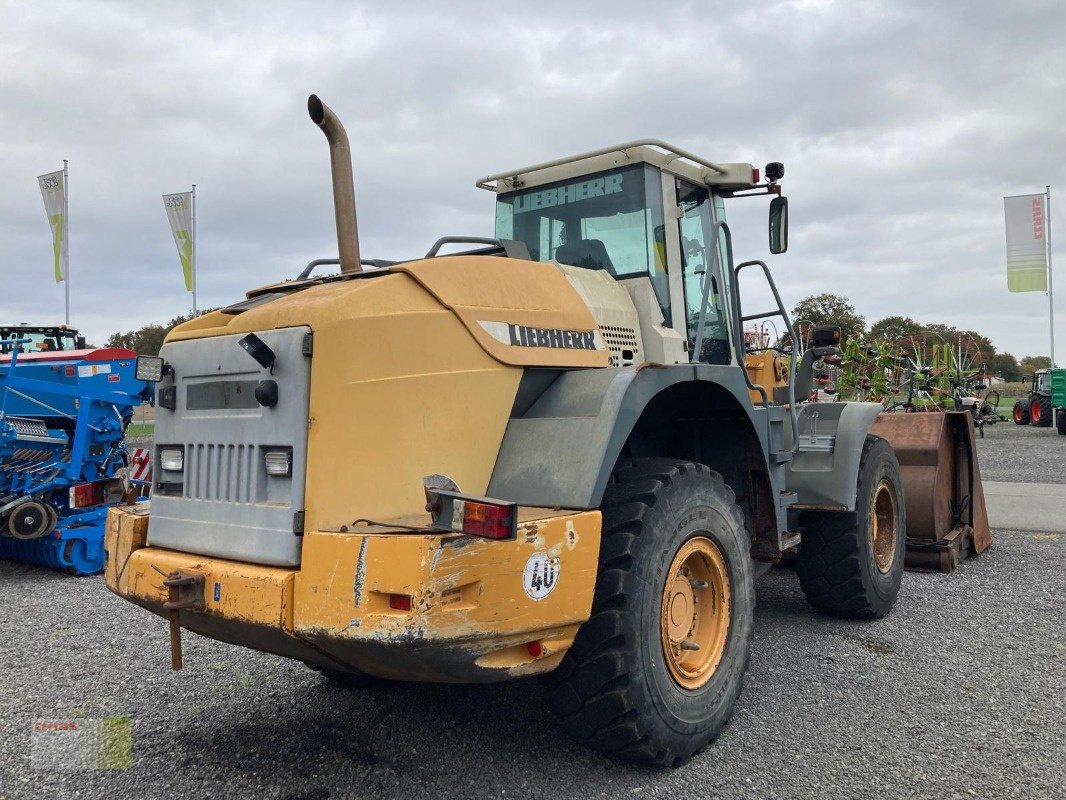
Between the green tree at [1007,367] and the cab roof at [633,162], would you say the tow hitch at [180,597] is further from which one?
the green tree at [1007,367]

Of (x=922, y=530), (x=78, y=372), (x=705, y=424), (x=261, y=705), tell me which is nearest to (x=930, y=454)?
(x=922, y=530)

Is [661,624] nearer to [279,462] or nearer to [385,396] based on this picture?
[385,396]

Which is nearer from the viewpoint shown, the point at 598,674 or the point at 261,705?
the point at 598,674

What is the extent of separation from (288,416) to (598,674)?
1429 mm

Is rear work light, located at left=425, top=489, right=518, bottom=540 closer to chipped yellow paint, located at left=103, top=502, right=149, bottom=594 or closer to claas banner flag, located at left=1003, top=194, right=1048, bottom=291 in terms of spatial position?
chipped yellow paint, located at left=103, top=502, right=149, bottom=594

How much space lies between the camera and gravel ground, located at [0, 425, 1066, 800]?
3.17 metres

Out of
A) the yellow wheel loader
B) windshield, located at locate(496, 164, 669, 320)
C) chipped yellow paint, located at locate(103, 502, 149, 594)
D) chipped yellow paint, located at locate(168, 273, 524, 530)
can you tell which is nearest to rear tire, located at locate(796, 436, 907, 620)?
the yellow wheel loader

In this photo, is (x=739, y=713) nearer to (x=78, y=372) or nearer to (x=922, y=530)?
(x=922, y=530)

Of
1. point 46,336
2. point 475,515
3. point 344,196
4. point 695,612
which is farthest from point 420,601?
point 46,336

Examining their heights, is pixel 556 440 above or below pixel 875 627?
above

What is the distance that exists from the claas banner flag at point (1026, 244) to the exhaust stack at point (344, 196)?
1121 inches

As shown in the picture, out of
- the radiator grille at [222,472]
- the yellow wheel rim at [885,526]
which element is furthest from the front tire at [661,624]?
the yellow wheel rim at [885,526]

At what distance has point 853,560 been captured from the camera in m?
5.20

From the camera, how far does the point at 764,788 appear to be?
310cm
